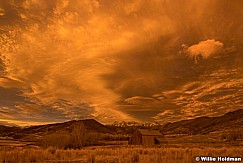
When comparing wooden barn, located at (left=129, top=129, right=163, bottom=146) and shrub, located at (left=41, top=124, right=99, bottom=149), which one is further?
wooden barn, located at (left=129, top=129, right=163, bottom=146)

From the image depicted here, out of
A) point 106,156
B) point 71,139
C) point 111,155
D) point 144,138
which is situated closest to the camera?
point 106,156

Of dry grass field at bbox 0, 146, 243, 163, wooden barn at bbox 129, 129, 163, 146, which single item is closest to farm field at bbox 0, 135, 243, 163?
dry grass field at bbox 0, 146, 243, 163

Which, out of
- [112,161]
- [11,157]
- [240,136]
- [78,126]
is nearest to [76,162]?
[112,161]

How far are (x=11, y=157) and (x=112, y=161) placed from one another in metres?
6.38

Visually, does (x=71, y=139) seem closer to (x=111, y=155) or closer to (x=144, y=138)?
(x=144, y=138)

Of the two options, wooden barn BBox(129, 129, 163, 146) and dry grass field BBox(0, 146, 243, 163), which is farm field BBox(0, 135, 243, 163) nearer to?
dry grass field BBox(0, 146, 243, 163)

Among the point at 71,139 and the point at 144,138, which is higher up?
the point at 71,139

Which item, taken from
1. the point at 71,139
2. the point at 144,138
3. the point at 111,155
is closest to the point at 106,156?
the point at 111,155

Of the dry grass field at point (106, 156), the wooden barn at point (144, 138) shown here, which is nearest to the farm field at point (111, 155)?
the dry grass field at point (106, 156)

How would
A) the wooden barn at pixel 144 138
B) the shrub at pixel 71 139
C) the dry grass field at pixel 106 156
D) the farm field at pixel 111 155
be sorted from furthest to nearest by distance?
the wooden barn at pixel 144 138, the shrub at pixel 71 139, the farm field at pixel 111 155, the dry grass field at pixel 106 156

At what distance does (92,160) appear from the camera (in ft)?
51.7

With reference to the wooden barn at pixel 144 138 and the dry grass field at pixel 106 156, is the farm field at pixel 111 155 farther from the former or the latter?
the wooden barn at pixel 144 138

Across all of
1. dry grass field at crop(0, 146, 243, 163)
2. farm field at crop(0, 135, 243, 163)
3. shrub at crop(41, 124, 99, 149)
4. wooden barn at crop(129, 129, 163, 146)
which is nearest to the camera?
dry grass field at crop(0, 146, 243, 163)

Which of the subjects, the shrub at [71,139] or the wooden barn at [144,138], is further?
the wooden barn at [144,138]
